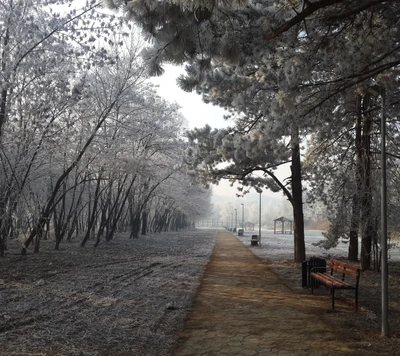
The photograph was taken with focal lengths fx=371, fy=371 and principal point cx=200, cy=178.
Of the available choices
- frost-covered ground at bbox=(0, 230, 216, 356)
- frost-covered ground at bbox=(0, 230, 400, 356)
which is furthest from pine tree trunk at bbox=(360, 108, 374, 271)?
frost-covered ground at bbox=(0, 230, 216, 356)

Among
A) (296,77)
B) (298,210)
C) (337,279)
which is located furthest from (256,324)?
(298,210)

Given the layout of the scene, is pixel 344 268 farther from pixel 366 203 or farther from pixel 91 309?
pixel 91 309

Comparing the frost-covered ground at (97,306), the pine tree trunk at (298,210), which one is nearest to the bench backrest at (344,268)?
the frost-covered ground at (97,306)

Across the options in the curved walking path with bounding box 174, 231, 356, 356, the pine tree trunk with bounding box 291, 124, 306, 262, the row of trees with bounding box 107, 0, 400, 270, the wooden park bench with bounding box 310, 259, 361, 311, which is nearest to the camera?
the curved walking path with bounding box 174, 231, 356, 356

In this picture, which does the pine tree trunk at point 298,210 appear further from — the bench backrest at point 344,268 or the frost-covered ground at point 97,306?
the bench backrest at point 344,268

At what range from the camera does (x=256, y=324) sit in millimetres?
6410

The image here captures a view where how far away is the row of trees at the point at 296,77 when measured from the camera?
594cm

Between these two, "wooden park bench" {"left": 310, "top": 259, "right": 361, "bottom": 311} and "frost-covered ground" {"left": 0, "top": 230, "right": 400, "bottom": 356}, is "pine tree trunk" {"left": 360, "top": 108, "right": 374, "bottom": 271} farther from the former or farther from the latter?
"wooden park bench" {"left": 310, "top": 259, "right": 361, "bottom": 311}

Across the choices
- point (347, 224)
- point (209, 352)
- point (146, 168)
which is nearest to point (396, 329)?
point (209, 352)

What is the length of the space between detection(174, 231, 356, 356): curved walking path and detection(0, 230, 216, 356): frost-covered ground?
381 millimetres

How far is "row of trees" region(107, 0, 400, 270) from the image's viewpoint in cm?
594

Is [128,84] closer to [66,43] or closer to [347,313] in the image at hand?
[66,43]

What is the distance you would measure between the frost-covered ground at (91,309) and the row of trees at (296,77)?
4296mm

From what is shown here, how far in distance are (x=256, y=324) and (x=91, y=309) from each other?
10.5 feet
